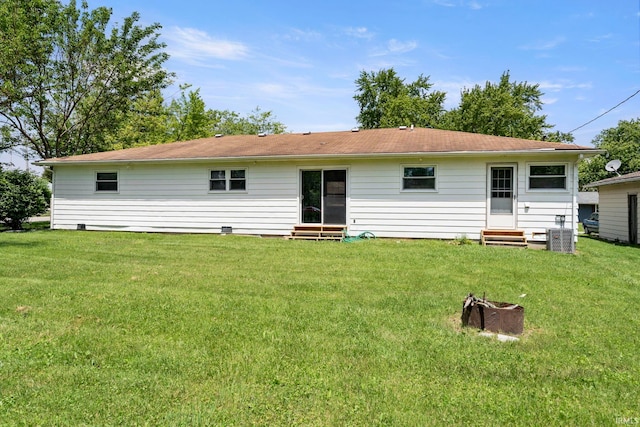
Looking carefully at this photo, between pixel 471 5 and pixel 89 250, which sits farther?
pixel 471 5

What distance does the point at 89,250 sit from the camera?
8867 mm

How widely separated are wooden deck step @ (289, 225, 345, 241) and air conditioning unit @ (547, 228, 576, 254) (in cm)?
536

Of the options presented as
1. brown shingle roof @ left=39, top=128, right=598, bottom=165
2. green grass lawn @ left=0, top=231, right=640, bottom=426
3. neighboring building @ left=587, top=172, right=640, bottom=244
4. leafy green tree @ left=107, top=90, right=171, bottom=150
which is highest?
leafy green tree @ left=107, top=90, right=171, bottom=150

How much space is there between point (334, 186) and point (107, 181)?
8035 millimetres

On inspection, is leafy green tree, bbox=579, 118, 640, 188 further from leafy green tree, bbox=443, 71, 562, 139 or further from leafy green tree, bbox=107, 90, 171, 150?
leafy green tree, bbox=107, 90, 171, 150

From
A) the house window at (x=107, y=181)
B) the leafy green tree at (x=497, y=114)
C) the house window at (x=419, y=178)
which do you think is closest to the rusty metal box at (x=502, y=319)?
the house window at (x=419, y=178)

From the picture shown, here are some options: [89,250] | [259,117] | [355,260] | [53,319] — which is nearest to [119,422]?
[53,319]

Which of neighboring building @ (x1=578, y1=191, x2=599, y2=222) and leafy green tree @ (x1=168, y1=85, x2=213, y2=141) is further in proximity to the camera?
neighboring building @ (x1=578, y1=191, x2=599, y2=222)

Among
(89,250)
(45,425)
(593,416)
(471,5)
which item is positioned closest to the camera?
(45,425)

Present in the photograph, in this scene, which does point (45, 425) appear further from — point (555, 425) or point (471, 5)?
point (471, 5)

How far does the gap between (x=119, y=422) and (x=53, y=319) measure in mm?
2367

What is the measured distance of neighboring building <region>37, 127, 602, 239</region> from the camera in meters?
10.5

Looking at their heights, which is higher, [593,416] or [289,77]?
[289,77]

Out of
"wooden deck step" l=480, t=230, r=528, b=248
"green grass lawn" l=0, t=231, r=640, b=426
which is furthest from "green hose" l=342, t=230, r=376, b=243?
"green grass lawn" l=0, t=231, r=640, b=426
